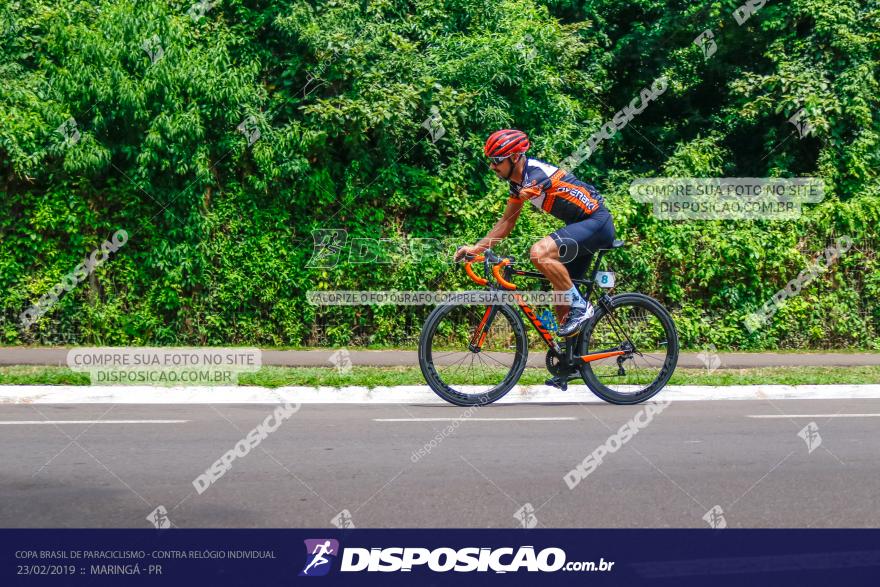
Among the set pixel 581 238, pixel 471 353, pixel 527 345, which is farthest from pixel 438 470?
pixel 581 238

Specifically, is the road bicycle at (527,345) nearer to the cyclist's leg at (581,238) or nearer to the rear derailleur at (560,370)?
the rear derailleur at (560,370)

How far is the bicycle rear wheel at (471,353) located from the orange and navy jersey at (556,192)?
35.1 inches

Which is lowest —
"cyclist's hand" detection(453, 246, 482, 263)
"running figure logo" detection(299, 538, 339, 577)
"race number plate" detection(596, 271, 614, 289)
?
"running figure logo" detection(299, 538, 339, 577)

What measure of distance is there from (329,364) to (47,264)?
419cm

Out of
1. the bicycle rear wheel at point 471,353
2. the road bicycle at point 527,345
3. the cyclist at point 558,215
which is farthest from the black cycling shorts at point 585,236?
the bicycle rear wheel at point 471,353

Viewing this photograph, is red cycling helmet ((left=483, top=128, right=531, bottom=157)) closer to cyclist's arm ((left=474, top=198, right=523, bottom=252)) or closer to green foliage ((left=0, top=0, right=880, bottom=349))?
cyclist's arm ((left=474, top=198, right=523, bottom=252))

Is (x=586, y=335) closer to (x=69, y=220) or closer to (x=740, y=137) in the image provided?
(x=69, y=220)

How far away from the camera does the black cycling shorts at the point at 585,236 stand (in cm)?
767

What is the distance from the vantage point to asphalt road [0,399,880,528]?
4887 mm

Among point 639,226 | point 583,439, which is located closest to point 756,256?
point 639,226

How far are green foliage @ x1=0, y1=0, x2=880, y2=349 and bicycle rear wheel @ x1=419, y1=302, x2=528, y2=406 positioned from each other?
4295 millimetres

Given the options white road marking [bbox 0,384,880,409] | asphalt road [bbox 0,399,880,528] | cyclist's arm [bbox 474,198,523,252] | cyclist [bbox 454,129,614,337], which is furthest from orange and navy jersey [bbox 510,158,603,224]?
white road marking [bbox 0,384,880,409]

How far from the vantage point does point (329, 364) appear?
10695 mm

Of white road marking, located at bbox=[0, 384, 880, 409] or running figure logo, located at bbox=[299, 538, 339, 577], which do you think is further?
white road marking, located at bbox=[0, 384, 880, 409]
